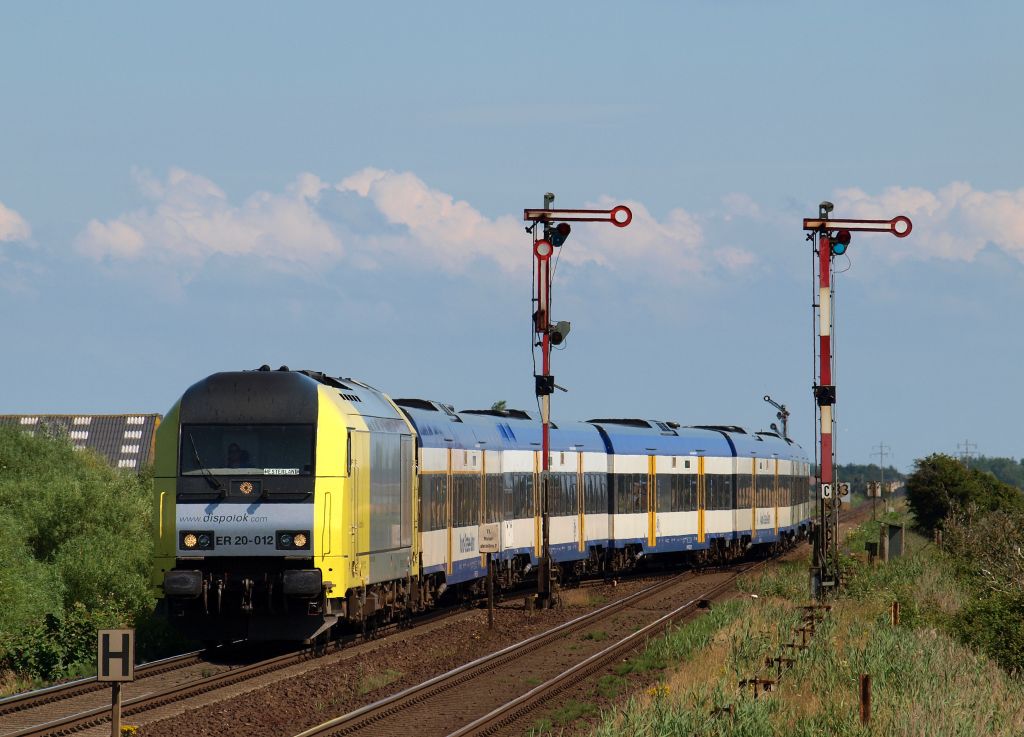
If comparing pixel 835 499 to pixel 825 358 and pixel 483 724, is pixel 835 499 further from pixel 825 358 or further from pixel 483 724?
pixel 483 724

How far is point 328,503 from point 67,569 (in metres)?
11.3

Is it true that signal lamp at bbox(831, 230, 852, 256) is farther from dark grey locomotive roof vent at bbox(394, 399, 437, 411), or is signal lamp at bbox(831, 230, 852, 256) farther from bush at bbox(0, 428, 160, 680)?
bush at bbox(0, 428, 160, 680)

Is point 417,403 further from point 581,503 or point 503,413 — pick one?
point 581,503

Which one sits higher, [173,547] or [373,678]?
[173,547]

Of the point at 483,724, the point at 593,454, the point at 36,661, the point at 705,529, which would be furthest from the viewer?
the point at 705,529

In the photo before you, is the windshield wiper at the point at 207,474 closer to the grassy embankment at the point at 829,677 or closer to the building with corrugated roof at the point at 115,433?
the grassy embankment at the point at 829,677

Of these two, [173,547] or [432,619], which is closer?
[173,547]

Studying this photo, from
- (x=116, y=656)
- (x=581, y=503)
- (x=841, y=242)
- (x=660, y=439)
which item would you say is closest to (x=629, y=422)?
(x=660, y=439)

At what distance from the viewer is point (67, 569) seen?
103 feet

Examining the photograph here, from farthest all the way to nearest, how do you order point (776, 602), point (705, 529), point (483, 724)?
1. point (705, 529)
2. point (776, 602)
3. point (483, 724)

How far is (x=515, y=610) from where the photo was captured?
107 feet

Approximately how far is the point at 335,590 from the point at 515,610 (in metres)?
11.0

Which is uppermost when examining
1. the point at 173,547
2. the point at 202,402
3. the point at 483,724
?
the point at 202,402

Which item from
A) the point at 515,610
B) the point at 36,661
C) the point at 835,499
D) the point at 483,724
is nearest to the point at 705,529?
the point at 835,499
